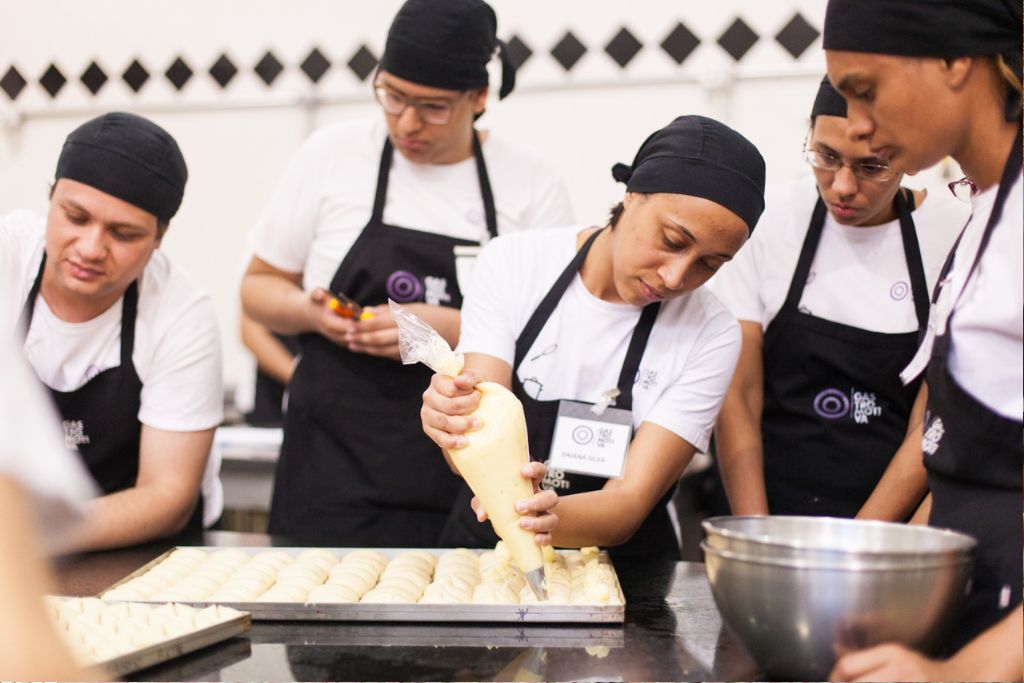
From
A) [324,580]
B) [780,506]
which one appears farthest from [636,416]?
[324,580]

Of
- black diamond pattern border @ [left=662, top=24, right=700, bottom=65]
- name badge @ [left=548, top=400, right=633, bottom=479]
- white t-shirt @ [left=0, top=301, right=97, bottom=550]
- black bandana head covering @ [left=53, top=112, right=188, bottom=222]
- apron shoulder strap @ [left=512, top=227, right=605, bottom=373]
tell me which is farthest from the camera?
black diamond pattern border @ [left=662, top=24, right=700, bottom=65]

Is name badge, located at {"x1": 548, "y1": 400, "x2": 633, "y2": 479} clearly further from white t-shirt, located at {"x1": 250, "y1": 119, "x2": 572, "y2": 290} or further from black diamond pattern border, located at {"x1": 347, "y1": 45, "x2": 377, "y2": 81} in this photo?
black diamond pattern border, located at {"x1": 347, "y1": 45, "x2": 377, "y2": 81}

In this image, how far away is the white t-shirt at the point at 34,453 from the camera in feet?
2.37

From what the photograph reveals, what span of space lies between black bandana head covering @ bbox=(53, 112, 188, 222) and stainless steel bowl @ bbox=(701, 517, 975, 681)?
1.63 metres

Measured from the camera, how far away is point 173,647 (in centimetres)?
149

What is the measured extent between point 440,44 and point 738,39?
6.09ft

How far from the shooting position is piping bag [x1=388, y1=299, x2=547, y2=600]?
1.67 meters

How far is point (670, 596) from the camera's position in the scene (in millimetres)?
1888

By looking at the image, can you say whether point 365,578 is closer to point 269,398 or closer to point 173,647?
point 173,647

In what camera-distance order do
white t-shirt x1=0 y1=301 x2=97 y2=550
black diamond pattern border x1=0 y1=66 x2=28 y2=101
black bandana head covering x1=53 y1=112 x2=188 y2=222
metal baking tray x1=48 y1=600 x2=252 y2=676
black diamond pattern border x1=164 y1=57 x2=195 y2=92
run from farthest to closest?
black diamond pattern border x1=0 y1=66 x2=28 y2=101 < black diamond pattern border x1=164 y1=57 x2=195 y2=92 < black bandana head covering x1=53 y1=112 x2=188 y2=222 < metal baking tray x1=48 y1=600 x2=252 y2=676 < white t-shirt x1=0 y1=301 x2=97 y2=550

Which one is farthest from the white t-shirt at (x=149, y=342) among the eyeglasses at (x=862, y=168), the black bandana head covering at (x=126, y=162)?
the eyeglasses at (x=862, y=168)

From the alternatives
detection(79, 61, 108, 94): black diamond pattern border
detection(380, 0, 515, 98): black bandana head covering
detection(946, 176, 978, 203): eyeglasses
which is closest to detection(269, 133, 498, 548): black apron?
detection(380, 0, 515, 98): black bandana head covering

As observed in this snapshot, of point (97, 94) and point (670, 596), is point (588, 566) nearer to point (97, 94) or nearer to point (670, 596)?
point (670, 596)

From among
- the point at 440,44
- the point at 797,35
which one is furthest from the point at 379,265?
the point at 797,35
